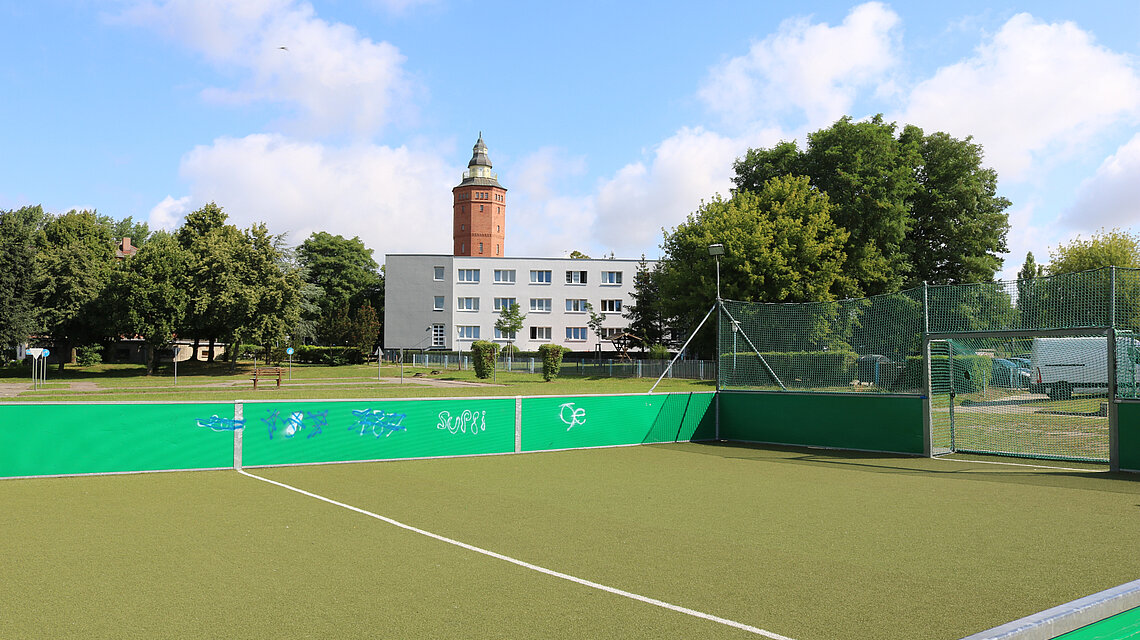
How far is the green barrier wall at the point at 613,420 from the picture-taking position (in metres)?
16.3

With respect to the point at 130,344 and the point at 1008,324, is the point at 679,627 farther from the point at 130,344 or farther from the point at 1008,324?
the point at 130,344

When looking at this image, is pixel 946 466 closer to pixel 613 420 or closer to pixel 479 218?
pixel 613 420

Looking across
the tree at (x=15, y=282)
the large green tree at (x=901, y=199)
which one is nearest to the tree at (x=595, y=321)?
the large green tree at (x=901, y=199)

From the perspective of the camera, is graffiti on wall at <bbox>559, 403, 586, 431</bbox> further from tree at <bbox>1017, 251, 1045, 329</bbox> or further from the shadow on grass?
tree at <bbox>1017, 251, 1045, 329</bbox>

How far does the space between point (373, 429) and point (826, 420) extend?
990cm

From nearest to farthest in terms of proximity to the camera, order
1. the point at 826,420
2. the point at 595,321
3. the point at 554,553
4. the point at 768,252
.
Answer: the point at 554,553 → the point at 826,420 → the point at 768,252 → the point at 595,321

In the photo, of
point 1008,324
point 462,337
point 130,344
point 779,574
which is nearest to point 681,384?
point 1008,324

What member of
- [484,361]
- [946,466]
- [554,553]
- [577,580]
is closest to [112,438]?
[554,553]

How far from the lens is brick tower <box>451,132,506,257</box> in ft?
319

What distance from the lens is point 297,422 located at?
45.7 ft

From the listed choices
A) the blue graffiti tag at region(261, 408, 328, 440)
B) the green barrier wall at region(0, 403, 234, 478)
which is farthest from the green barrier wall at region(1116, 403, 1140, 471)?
the green barrier wall at region(0, 403, 234, 478)

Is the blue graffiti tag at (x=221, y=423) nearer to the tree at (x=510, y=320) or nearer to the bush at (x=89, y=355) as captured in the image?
the tree at (x=510, y=320)

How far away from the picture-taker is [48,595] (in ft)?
19.6

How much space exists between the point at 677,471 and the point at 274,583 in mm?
8350
